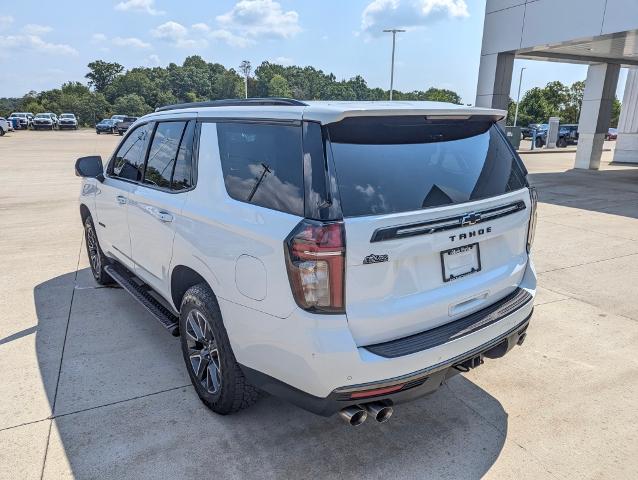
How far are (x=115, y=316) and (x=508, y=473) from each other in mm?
3471

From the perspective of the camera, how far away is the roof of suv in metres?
2.22

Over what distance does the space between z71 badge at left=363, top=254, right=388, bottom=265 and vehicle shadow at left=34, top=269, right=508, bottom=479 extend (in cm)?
119

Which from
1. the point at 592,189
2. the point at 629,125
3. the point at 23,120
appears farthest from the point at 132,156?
the point at 23,120

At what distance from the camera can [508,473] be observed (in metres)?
2.52

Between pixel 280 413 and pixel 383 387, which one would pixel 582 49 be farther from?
pixel 383 387

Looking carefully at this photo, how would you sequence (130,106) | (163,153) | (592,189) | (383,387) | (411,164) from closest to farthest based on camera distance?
(383,387) < (411,164) < (163,153) < (592,189) < (130,106)

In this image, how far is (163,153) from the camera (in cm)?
349

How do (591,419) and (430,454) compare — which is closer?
(430,454)

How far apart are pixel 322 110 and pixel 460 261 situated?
1056mm

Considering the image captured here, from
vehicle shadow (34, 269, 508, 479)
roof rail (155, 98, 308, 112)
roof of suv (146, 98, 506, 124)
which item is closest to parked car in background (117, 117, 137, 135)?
roof rail (155, 98, 308, 112)

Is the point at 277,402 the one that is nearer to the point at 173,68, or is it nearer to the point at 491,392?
the point at 491,392

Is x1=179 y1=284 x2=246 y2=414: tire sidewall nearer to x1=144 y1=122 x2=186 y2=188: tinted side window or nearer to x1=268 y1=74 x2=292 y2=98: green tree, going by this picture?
x1=144 y1=122 x2=186 y2=188: tinted side window

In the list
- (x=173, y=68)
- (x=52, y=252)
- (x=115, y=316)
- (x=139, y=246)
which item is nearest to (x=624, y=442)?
(x=139, y=246)

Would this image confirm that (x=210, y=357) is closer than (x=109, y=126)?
Yes
